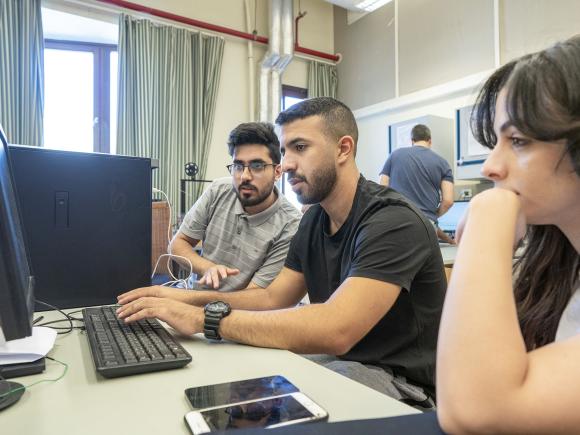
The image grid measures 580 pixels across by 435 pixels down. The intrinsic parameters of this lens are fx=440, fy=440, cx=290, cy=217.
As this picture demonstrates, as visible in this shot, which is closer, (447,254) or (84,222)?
(84,222)

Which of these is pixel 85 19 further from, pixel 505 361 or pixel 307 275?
pixel 505 361

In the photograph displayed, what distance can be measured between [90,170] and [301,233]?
0.65 m

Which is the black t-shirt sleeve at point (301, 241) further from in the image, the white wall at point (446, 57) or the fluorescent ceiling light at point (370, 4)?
the fluorescent ceiling light at point (370, 4)

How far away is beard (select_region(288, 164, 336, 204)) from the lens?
52.5 inches

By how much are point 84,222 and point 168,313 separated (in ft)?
1.50

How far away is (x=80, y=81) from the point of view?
13.7 ft

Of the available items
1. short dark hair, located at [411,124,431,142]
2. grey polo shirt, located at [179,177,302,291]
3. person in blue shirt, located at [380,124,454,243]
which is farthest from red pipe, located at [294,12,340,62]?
grey polo shirt, located at [179,177,302,291]

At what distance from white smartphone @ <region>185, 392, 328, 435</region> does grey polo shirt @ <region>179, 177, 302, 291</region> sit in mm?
1149

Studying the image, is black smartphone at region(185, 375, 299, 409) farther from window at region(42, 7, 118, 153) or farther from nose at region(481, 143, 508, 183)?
window at region(42, 7, 118, 153)

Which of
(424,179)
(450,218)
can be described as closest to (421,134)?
(424,179)

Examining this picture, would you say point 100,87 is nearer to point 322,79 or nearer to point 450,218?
point 322,79

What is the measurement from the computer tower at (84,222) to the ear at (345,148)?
60 cm

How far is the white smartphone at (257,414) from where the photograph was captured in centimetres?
54

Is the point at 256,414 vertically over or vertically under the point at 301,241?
under
